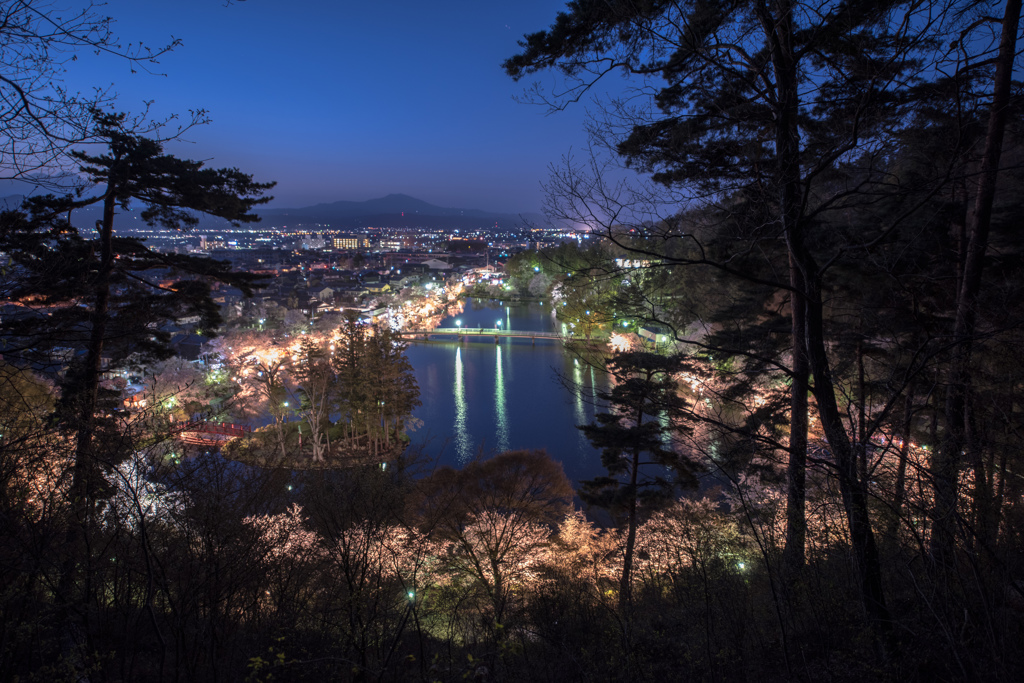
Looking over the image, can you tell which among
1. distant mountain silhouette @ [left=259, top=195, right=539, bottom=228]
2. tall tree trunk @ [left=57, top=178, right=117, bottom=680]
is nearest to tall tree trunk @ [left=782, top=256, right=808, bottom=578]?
tall tree trunk @ [left=57, top=178, right=117, bottom=680]

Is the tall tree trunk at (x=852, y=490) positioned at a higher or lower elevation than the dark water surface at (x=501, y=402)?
higher

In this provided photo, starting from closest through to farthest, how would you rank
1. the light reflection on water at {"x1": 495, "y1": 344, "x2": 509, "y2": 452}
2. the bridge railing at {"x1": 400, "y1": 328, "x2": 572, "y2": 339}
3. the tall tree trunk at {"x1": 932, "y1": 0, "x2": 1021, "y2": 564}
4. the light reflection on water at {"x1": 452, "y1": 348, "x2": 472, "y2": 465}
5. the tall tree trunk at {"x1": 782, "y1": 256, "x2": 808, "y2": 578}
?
the tall tree trunk at {"x1": 932, "y1": 0, "x2": 1021, "y2": 564} < the tall tree trunk at {"x1": 782, "y1": 256, "x2": 808, "y2": 578} < the light reflection on water at {"x1": 452, "y1": 348, "x2": 472, "y2": 465} < the light reflection on water at {"x1": 495, "y1": 344, "x2": 509, "y2": 452} < the bridge railing at {"x1": 400, "y1": 328, "x2": 572, "y2": 339}

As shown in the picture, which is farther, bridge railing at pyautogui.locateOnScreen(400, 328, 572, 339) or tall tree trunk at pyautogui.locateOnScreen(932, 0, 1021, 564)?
bridge railing at pyautogui.locateOnScreen(400, 328, 572, 339)

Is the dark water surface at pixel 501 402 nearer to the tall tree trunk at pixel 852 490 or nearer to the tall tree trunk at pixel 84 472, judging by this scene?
the tall tree trunk at pixel 84 472

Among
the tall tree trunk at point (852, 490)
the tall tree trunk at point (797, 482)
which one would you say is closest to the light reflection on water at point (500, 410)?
the tall tree trunk at point (797, 482)

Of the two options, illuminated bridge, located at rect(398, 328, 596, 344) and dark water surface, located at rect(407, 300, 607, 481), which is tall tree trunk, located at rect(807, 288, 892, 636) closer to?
dark water surface, located at rect(407, 300, 607, 481)

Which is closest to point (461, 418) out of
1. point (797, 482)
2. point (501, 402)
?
point (501, 402)

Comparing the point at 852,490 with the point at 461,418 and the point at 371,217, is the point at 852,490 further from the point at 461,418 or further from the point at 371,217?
the point at 371,217
